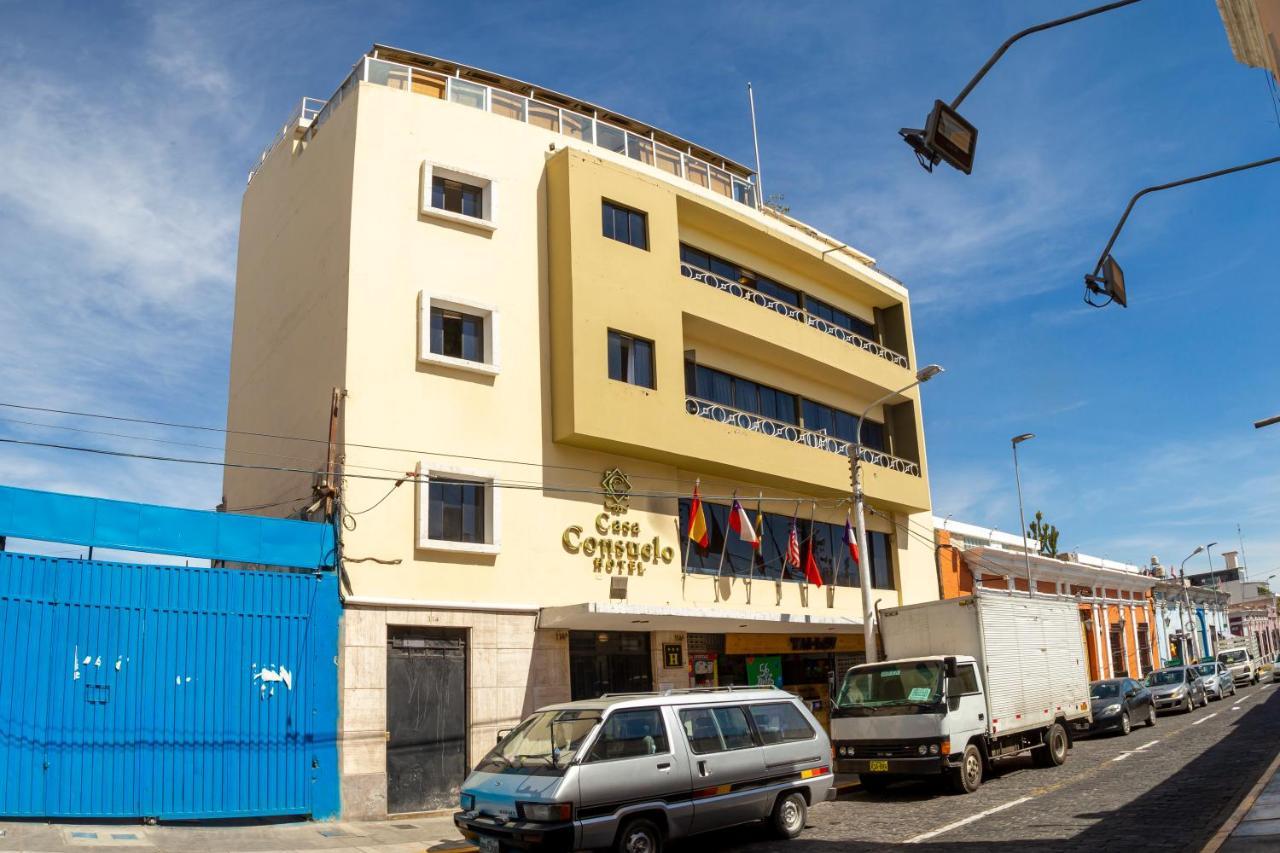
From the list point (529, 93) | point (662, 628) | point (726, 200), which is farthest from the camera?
point (726, 200)

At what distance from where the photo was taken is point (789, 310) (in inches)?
1085

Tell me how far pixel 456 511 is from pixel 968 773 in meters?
→ 10.2

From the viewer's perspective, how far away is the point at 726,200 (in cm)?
2614

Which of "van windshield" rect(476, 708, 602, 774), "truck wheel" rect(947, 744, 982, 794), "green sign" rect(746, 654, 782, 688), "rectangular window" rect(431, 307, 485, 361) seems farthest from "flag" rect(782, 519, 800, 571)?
"van windshield" rect(476, 708, 602, 774)

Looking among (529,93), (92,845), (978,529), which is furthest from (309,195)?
(978,529)

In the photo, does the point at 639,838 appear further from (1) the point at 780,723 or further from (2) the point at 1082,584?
(2) the point at 1082,584

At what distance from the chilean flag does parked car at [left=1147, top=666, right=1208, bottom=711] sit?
17.2 meters

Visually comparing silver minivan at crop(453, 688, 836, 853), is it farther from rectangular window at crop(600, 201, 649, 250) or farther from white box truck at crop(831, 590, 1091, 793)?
rectangular window at crop(600, 201, 649, 250)

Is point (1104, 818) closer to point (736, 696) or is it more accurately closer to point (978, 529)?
point (736, 696)

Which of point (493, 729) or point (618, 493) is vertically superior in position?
point (618, 493)

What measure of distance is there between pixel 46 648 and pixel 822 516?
1924 centimetres

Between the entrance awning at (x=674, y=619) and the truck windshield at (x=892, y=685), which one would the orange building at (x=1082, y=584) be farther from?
the truck windshield at (x=892, y=685)

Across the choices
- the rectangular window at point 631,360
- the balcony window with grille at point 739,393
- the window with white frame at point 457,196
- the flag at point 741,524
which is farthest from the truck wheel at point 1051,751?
the window with white frame at point 457,196

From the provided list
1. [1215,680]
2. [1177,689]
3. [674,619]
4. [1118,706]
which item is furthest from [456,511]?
[1215,680]
